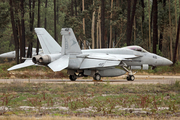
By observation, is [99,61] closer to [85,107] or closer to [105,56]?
[105,56]

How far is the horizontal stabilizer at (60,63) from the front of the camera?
20.4 m

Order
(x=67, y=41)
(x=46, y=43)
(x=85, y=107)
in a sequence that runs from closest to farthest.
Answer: (x=85, y=107) → (x=67, y=41) → (x=46, y=43)

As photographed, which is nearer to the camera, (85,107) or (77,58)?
(85,107)

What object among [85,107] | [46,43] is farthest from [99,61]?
[85,107]

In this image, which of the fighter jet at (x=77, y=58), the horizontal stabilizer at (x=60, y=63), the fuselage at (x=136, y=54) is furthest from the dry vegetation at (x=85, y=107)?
the fuselage at (x=136, y=54)

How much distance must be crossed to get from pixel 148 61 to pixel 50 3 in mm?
91306

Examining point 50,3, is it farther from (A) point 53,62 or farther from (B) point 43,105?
(B) point 43,105

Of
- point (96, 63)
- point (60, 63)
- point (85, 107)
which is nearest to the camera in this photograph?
point (85, 107)

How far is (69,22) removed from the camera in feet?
186

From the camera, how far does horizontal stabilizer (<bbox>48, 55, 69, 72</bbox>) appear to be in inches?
805

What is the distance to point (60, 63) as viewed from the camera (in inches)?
831

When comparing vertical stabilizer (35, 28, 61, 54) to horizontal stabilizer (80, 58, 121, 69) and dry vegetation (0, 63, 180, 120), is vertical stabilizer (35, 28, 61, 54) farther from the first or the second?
dry vegetation (0, 63, 180, 120)

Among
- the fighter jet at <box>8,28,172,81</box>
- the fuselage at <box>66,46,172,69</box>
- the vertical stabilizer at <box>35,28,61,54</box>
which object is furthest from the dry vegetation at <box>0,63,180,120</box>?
the fuselage at <box>66,46,172,69</box>

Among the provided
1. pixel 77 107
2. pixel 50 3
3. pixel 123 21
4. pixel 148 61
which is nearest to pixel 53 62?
pixel 148 61
